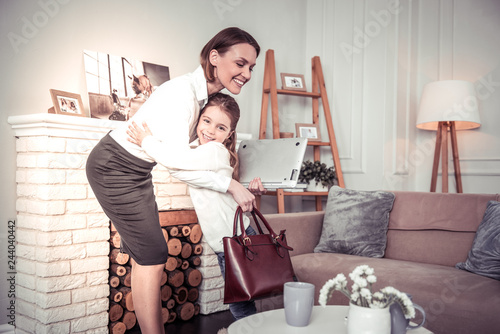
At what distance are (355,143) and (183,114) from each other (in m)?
2.55

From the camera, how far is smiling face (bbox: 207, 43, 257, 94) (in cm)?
155

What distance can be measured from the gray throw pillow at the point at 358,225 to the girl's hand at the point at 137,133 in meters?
1.39

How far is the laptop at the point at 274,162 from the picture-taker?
87.2 inches

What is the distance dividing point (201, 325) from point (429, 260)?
4.37 feet

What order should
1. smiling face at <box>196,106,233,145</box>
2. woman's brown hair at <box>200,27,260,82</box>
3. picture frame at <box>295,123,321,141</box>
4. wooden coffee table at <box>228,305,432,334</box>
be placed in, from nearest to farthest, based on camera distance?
wooden coffee table at <box>228,305,432,334</box> < woman's brown hair at <box>200,27,260,82</box> < smiling face at <box>196,106,233,145</box> < picture frame at <box>295,123,321,141</box>

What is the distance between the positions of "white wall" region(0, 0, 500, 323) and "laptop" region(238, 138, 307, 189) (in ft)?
3.39

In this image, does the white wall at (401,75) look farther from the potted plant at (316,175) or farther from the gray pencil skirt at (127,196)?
the gray pencil skirt at (127,196)

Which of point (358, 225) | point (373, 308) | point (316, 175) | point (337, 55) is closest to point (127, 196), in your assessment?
point (373, 308)

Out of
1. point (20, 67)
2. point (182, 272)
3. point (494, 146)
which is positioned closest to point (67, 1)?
point (20, 67)

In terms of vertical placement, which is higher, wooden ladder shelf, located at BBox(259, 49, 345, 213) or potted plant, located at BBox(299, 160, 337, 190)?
wooden ladder shelf, located at BBox(259, 49, 345, 213)

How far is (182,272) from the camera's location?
2570 millimetres

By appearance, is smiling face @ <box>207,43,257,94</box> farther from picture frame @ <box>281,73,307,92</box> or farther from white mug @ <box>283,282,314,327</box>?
picture frame @ <box>281,73,307,92</box>

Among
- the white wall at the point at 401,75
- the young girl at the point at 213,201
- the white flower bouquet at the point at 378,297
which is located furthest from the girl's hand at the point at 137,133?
the white wall at the point at 401,75

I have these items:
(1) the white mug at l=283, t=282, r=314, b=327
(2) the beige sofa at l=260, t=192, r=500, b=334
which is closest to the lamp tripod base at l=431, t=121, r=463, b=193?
(2) the beige sofa at l=260, t=192, r=500, b=334
